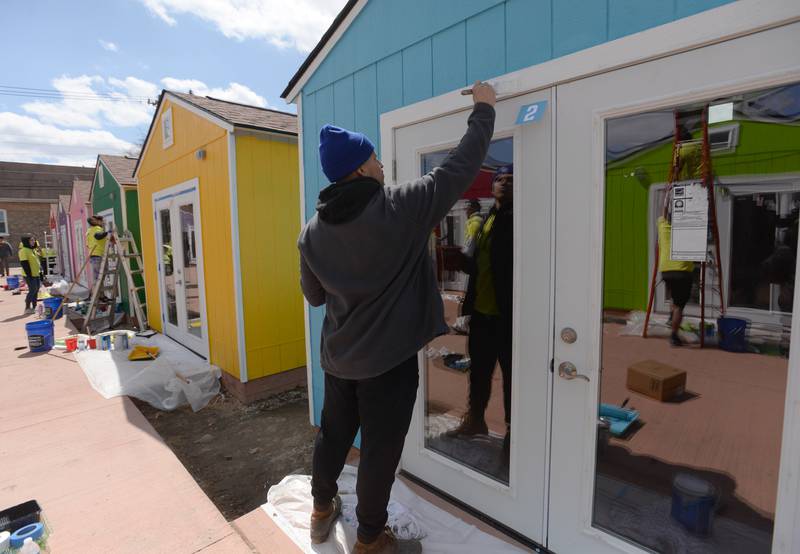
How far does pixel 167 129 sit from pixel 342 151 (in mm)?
5708

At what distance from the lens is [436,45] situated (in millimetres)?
2396

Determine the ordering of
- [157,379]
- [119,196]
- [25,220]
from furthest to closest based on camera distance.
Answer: [25,220]
[119,196]
[157,379]

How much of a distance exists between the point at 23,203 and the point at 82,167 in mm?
9745

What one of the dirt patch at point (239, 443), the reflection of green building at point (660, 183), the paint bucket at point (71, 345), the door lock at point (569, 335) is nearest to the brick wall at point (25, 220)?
the paint bucket at point (71, 345)

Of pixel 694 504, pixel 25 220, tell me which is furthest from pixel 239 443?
pixel 25 220

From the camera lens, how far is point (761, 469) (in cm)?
169

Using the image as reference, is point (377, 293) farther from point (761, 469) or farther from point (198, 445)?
point (198, 445)

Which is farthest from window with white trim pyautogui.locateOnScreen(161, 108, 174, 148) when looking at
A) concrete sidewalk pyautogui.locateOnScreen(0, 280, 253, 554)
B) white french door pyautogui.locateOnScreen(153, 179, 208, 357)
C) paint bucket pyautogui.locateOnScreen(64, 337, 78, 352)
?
concrete sidewalk pyautogui.locateOnScreen(0, 280, 253, 554)

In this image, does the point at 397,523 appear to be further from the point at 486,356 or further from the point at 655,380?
the point at 655,380

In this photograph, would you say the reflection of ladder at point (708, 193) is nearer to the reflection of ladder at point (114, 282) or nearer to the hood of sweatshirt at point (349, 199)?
the hood of sweatshirt at point (349, 199)

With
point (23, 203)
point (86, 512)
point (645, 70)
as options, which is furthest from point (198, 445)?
point (23, 203)

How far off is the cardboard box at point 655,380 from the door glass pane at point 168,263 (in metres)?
6.53

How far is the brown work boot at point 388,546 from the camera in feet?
6.48

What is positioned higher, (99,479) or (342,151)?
(342,151)
